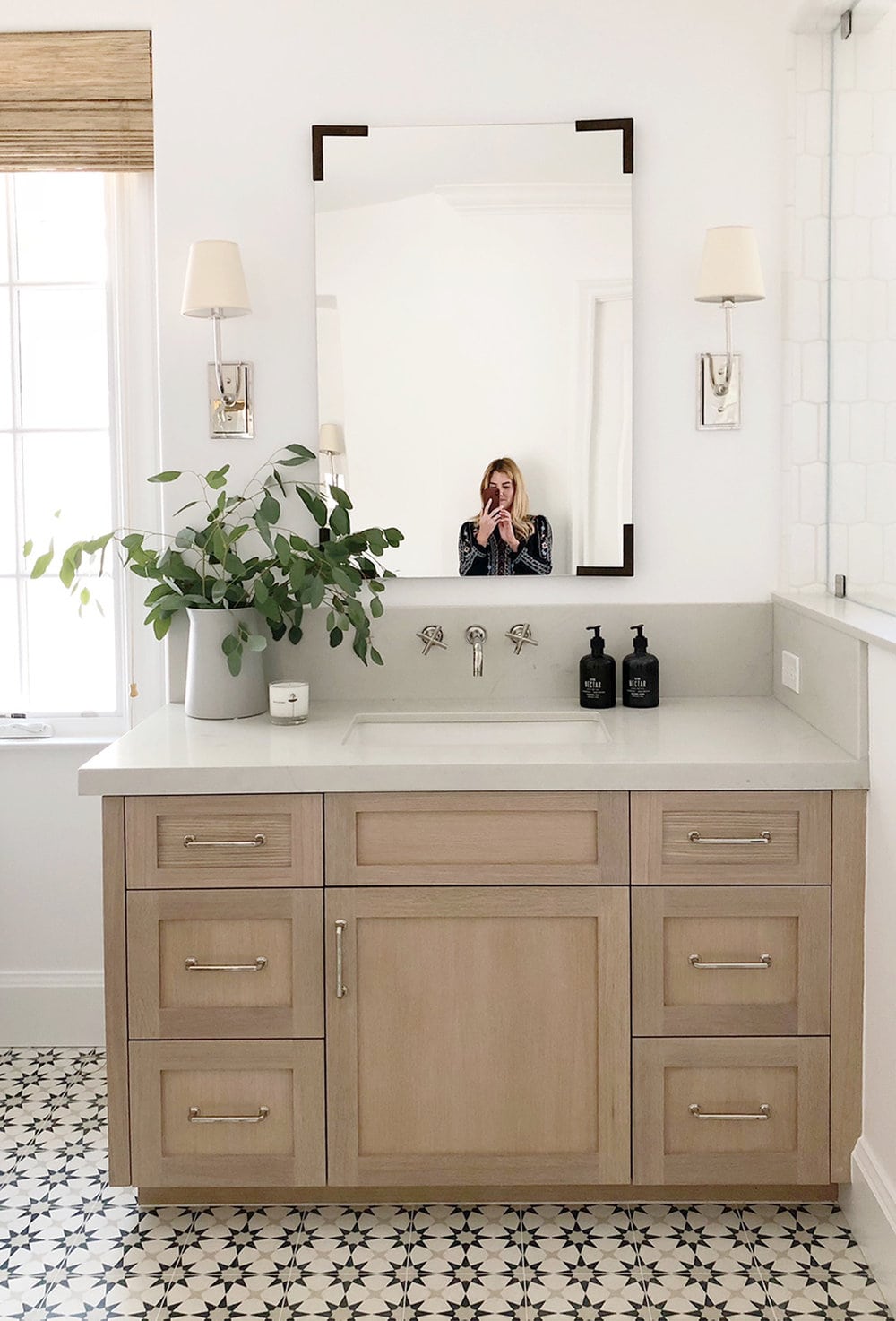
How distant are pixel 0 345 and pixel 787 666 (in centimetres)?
203

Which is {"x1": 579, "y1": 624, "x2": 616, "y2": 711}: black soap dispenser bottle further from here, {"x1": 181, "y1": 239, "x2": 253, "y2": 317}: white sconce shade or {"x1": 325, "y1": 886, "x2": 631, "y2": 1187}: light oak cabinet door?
{"x1": 181, "y1": 239, "x2": 253, "y2": 317}: white sconce shade

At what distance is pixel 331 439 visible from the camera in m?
2.88

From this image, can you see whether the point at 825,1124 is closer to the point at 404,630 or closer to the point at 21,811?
the point at 404,630

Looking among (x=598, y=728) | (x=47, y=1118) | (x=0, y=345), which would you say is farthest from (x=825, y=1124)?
(x=0, y=345)

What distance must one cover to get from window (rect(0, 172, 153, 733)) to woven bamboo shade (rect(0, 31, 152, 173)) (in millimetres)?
144

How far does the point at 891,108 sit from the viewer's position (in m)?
2.36

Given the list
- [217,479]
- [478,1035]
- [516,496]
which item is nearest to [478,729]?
[516,496]

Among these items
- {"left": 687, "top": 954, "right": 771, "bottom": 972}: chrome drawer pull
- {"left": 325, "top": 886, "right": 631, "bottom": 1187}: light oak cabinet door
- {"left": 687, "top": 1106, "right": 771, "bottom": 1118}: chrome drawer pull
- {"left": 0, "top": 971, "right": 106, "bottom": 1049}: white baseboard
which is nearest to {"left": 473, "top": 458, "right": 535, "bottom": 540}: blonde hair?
{"left": 325, "top": 886, "right": 631, "bottom": 1187}: light oak cabinet door

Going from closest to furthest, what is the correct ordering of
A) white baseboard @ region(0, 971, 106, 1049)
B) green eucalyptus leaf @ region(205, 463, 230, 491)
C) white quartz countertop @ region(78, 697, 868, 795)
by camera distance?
white quartz countertop @ region(78, 697, 868, 795) → green eucalyptus leaf @ region(205, 463, 230, 491) → white baseboard @ region(0, 971, 106, 1049)

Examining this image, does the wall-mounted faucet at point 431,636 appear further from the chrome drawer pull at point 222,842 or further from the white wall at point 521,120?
the chrome drawer pull at point 222,842

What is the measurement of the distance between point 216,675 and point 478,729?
0.56 metres

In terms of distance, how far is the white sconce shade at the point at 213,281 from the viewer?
2.70m

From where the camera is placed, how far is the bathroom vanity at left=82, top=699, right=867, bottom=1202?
2.30 meters

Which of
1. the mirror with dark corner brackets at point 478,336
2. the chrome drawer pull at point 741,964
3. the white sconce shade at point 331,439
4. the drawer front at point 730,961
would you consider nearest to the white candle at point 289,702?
the mirror with dark corner brackets at point 478,336
